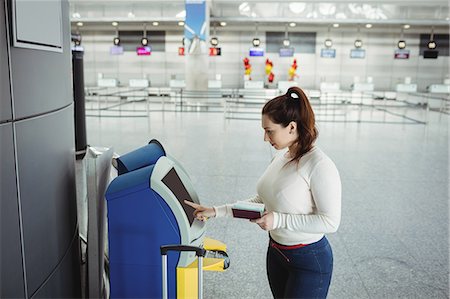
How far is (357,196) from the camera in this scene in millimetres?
5738

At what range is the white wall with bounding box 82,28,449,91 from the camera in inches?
894

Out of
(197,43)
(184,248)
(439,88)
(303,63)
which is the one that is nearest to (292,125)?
(184,248)

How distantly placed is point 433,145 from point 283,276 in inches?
356

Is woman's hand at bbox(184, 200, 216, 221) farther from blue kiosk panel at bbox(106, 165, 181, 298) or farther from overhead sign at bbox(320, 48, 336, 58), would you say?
overhead sign at bbox(320, 48, 336, 58)

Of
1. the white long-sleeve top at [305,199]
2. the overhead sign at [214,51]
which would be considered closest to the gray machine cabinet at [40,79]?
the white long-sleeve top at [305,199]

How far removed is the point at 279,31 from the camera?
22531 mm

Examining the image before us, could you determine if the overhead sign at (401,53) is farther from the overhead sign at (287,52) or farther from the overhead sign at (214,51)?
the overhead sign at (214,51)

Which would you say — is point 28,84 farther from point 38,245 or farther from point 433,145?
point 433,145

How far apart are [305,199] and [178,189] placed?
2.03 feet

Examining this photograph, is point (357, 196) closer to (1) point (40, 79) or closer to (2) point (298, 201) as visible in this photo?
(2) point (298, 201)

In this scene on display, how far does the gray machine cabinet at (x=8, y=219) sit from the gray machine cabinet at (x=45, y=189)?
62 millimetres

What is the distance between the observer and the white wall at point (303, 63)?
22703 mm

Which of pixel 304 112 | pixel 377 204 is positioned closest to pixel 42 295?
pixel 304 112

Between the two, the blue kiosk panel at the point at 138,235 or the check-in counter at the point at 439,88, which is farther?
the check-in counter at the point at 439,88
